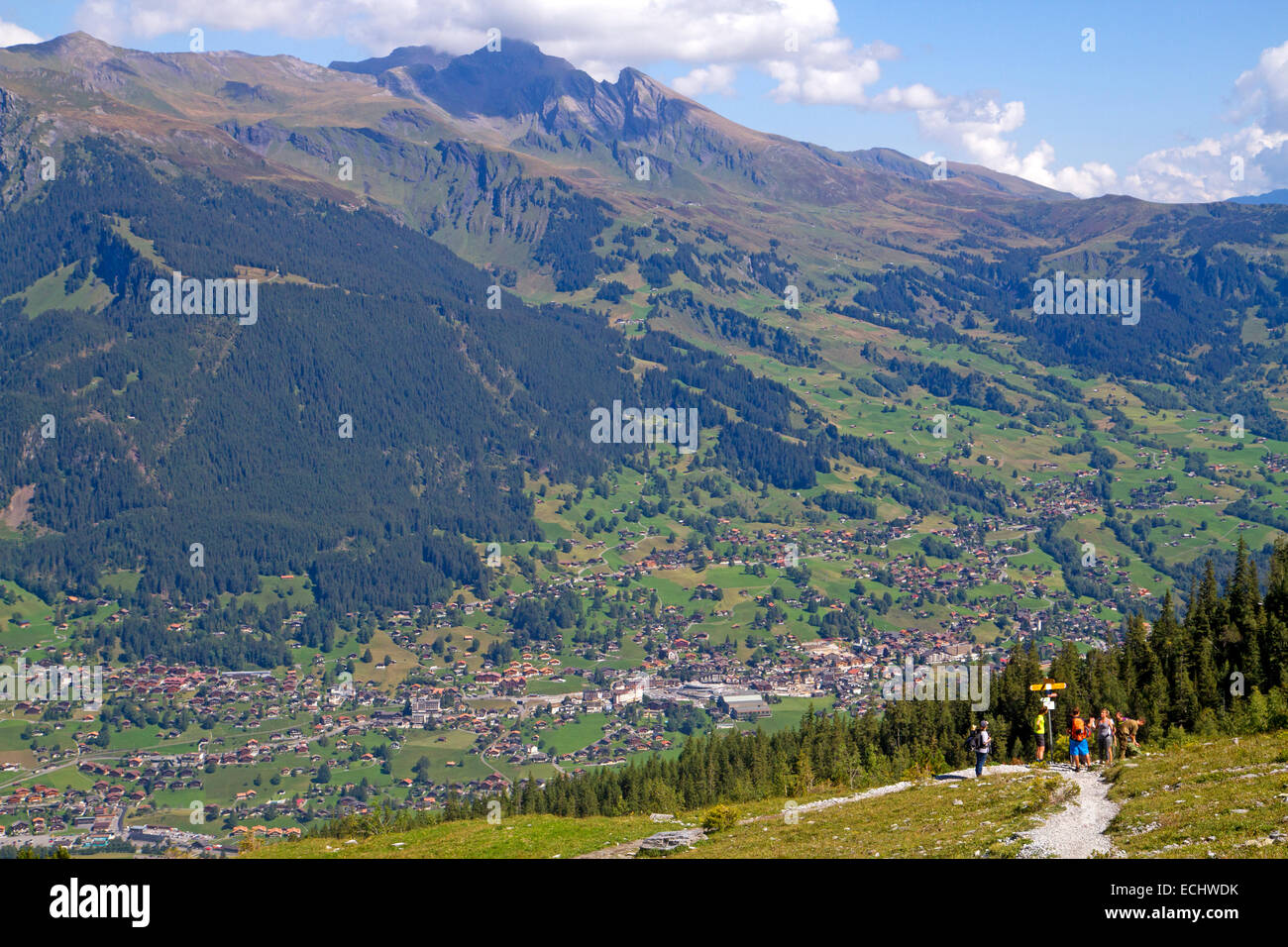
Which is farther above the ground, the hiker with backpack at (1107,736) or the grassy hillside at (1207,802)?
the grassy hillside at (1207,802)

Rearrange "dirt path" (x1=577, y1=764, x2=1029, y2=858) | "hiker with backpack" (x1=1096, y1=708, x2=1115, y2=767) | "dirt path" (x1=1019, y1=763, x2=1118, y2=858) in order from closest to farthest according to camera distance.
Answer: "dirt path" (x1=1019, y1=763, x2=1118, y2=858) < "dirt path" (x1=577, y1=764, x2=1029, y2=858) < "hiker with backpack" (x1=1096, y1=708, x2=1115, y2=767)

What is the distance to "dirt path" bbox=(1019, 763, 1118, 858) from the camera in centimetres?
3144

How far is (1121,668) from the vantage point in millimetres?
99312

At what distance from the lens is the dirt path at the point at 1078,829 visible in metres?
31.4

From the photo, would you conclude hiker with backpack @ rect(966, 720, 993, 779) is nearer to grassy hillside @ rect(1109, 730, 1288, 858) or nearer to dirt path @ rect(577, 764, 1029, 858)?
dirt path @ rect(577, 764, 1029, 858)

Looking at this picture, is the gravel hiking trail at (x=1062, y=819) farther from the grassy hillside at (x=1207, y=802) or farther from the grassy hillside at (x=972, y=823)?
the grassy hillside at (x=1207, y=802)

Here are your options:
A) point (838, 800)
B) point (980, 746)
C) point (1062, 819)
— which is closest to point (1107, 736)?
point (980, 746)

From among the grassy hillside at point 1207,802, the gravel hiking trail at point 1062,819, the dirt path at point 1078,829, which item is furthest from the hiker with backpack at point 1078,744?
the dirt path at point 1078,829

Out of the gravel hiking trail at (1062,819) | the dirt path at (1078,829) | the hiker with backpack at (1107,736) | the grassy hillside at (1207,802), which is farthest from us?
the hiker with backpack at (1107,736)

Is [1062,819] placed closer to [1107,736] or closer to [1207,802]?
[1207,802]

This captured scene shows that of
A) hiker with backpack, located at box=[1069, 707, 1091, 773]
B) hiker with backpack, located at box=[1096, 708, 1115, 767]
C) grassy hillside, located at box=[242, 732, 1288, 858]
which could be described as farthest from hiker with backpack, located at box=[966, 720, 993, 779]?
hiker with backpack, located at box=[1096, 708, 1115, 767]

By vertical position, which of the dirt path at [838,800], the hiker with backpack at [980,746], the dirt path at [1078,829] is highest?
the dirt path at [1078,829]

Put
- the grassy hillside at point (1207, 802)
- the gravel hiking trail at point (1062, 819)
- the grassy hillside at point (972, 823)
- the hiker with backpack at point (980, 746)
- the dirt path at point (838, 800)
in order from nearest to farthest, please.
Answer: the grassy hillside at point (1207, 802), the grassy hillside at point (972, 823), the gravel hiking trail at point (1062, 819), the dirt path at point (838, 800), the hiker with backpack at point (980, 746)
